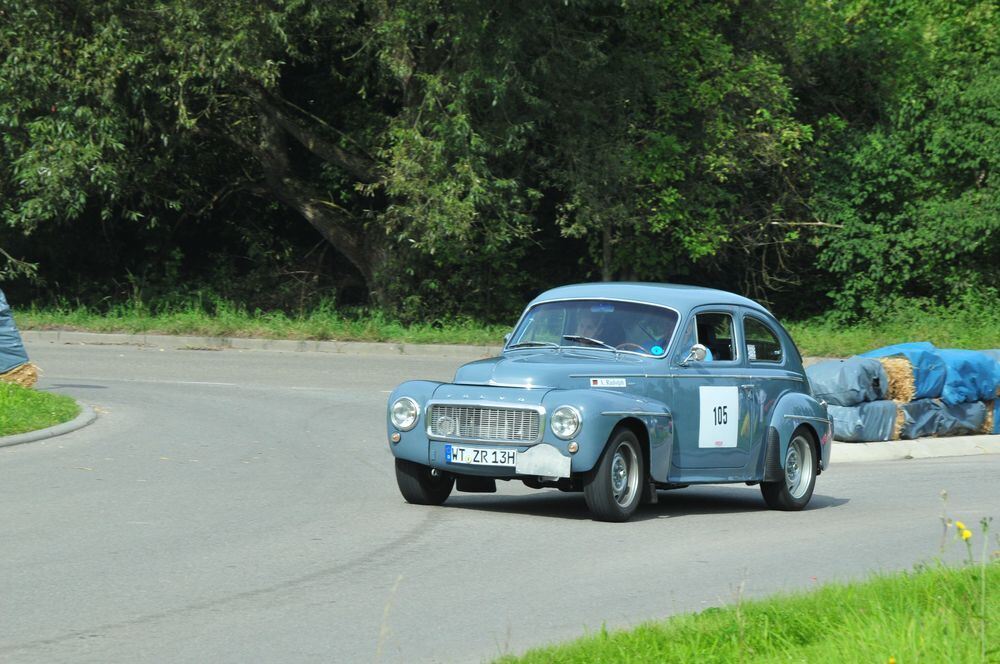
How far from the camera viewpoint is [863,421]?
16391 mm

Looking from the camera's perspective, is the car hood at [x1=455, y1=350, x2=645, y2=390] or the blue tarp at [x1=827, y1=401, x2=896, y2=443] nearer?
the car hood at [x1=455, y1=350, x2=645, y2=390]

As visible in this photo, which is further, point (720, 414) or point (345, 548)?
point (720, 414)

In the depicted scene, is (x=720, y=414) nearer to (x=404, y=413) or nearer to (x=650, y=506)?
(x=650, y=506)

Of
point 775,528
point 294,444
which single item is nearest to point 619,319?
point 775,528

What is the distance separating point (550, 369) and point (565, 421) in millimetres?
599

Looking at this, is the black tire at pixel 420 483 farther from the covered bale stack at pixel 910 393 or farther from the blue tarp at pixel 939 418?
the blue tarp at pixel 939 418

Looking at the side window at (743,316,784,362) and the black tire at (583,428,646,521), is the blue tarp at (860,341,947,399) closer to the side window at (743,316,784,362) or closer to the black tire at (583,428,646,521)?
the side window at (743,316,784,362)

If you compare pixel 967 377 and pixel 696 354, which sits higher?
pixel 696 354

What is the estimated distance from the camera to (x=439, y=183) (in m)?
26.8

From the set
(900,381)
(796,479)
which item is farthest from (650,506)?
(900,381)

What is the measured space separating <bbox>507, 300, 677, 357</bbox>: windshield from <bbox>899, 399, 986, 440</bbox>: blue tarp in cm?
662

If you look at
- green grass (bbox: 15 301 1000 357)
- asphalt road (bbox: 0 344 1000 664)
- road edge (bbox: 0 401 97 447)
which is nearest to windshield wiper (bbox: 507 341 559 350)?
asphalt road (bbox: 0 344 1000 664)

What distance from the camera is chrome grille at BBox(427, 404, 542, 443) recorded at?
32.9 ft

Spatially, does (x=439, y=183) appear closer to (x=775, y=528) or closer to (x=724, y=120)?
(x=724, y=120)
